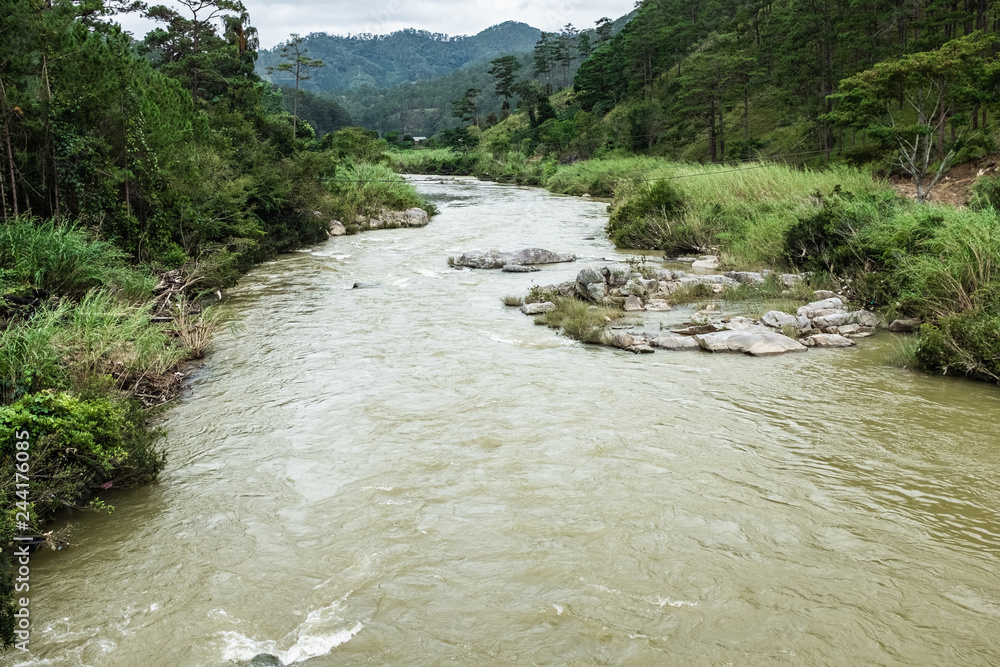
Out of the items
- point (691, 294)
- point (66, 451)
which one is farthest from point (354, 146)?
point (66, 451)

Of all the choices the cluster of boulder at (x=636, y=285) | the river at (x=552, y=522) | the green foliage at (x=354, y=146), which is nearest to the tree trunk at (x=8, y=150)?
the river at (x=552, y=522)

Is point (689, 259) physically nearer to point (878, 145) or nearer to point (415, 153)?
point (878, 145)

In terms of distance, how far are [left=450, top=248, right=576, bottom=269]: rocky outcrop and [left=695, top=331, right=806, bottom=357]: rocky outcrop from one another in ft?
28.6

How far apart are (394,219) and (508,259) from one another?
1144 centimetres

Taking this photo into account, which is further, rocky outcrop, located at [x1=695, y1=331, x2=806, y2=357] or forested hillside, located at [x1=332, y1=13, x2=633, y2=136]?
forested hillside, located at [x1=332, y1=13, x2=633, y2=136]

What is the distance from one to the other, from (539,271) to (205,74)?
19645 millimetres

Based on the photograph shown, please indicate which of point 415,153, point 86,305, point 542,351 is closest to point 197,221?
point 86,305

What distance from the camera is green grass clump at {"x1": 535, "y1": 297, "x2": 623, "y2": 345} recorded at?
36.8ft

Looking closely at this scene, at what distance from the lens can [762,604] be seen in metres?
4.55

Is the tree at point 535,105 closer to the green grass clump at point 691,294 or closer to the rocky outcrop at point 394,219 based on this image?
the rocky outcrop at point 394,219

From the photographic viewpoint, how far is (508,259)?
18891 millimetres

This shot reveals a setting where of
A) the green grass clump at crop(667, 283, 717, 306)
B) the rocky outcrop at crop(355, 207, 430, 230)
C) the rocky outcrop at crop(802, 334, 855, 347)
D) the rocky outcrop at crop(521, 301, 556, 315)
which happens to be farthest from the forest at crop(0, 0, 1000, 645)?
the rocky outcrop at crop(521, 301, 556, 315)

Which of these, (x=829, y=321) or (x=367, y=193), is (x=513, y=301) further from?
(x=367, y=193)

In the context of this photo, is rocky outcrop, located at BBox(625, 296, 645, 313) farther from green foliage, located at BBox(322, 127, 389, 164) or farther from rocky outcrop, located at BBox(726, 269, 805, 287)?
green foliage, located at BBox(322, 127, 389, 164)
